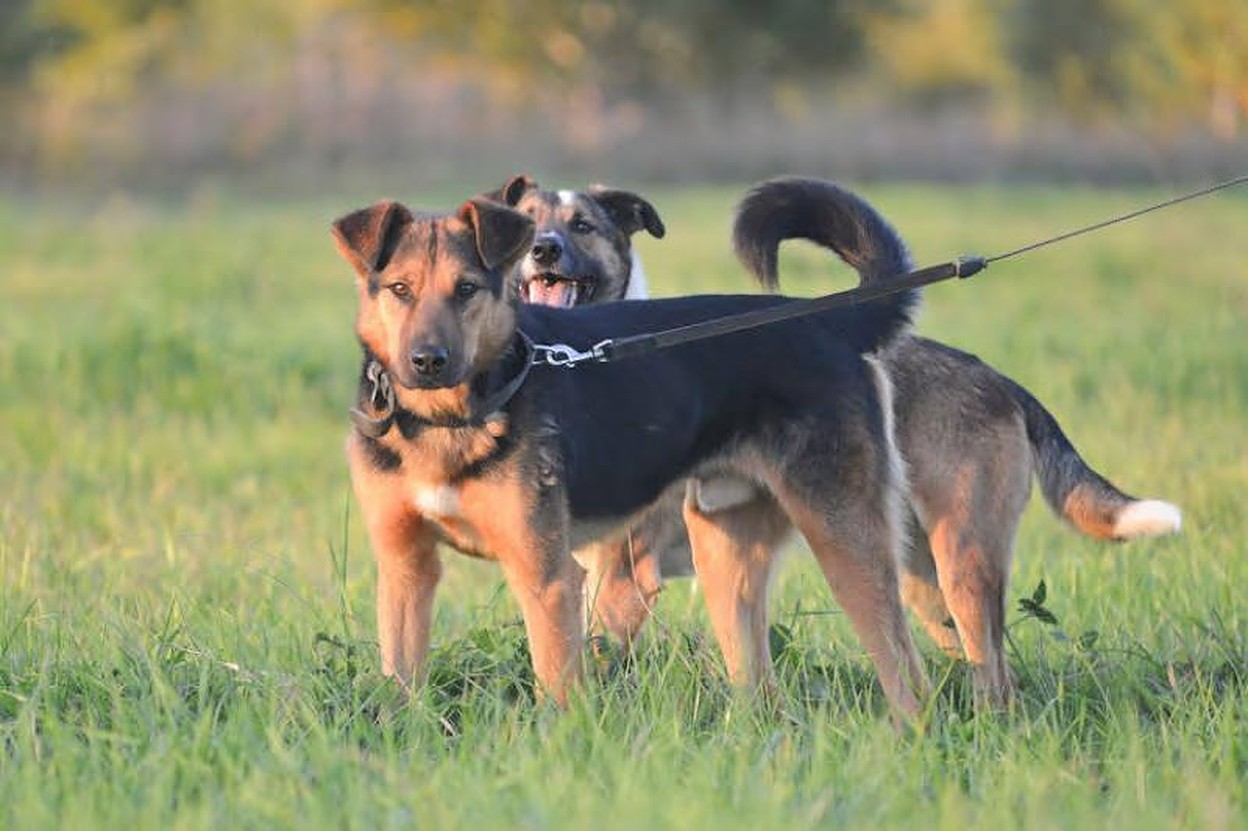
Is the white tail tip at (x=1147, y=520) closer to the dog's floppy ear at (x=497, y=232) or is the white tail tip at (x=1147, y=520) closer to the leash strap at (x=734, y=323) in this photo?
the leash strap at (x=734, y=323)

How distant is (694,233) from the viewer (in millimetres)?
26281

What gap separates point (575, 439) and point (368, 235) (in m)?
0.84

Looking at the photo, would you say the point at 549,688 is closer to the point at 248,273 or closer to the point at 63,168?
the point at 248,273

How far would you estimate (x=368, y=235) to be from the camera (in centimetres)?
545

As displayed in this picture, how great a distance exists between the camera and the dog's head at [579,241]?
783 centimetres

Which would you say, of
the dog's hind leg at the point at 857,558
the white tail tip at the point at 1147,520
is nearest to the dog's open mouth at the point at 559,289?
the dog's hind leg at the point at 857,558

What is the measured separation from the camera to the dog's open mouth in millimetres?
7914

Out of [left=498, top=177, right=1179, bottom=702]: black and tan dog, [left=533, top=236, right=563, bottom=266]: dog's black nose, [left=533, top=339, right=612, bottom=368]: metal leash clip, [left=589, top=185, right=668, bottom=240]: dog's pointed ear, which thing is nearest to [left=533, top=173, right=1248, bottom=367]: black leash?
[left=533, top=339, right=612, bottom=368]: metal leash clip

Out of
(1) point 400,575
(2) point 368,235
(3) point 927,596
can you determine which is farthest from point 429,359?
(3) point 927,596

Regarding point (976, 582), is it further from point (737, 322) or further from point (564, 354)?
point (564, 354)

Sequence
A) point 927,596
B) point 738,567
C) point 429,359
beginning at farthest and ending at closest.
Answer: point 927,596 → point 738,567 → point 429,359

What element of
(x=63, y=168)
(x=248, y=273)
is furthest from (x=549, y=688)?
(x=63, y=168)

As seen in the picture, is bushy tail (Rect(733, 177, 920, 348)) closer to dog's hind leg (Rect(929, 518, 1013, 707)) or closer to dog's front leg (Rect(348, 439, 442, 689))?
dog's hind leg (Rect(929, 518, 1013, 707))

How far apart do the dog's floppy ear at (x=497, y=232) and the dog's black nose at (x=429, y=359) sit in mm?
383
